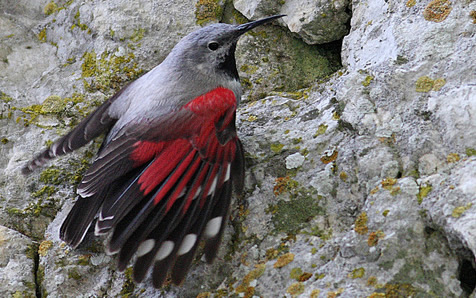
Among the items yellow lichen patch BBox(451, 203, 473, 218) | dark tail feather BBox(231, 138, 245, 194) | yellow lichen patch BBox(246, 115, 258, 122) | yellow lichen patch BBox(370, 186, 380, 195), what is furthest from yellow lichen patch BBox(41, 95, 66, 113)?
yellow lichen patch BBox(451, 203, 473, 218)

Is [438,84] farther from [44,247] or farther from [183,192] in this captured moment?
[44,247]

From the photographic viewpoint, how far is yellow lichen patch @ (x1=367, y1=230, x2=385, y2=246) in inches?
104

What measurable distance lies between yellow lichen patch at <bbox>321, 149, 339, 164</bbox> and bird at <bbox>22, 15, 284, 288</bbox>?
0.49 meters

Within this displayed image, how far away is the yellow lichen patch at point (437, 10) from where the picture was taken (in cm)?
326

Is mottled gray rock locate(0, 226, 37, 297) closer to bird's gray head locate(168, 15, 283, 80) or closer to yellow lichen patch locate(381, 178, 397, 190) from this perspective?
bird's gray head locate(168, 15, 283, 80)

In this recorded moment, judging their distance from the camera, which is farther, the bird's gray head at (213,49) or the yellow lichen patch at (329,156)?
the bird's gray head at (213,49)

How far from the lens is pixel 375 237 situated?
2.64 meters

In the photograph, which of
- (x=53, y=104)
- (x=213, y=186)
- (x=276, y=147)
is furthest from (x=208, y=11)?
(x=213, y=186)

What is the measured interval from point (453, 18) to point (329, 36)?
1017 millimetres

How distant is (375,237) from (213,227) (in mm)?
829

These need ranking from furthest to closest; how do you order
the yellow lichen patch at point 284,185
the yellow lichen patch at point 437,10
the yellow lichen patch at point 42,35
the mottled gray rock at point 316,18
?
the yellow lichen patch at point 42,35
the mottled gray rock at point 316,18
the yellow lichen patch at point 437,10
the yellow lichen patch at point 284,185

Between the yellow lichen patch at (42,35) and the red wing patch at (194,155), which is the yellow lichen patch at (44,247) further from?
the yellow lichen patch at (42,35)

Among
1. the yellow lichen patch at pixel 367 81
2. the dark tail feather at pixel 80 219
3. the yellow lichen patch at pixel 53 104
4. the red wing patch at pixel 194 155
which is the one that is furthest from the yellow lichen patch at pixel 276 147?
the yellow lichen patch at pixel 53 104

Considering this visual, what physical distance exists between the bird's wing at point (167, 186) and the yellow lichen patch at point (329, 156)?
483mm
